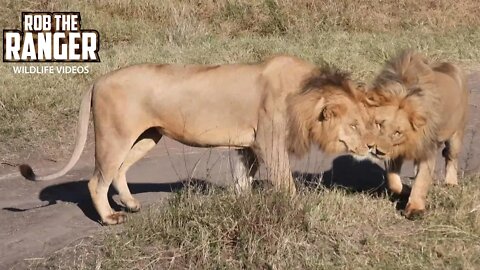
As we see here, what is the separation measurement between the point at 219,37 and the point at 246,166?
7.23 meters

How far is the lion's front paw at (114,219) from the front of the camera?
5.09 m

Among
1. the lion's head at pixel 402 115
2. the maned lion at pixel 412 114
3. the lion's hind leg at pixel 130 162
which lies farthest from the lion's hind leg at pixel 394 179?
the lion's hind leg at pixel 130 162

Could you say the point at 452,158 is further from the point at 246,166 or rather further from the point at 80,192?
the point at 80,192

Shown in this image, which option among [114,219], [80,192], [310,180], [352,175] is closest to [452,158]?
[310,180]

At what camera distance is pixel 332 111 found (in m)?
4.71

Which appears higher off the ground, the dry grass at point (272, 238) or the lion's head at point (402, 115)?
the lion's head at point (402, 115)

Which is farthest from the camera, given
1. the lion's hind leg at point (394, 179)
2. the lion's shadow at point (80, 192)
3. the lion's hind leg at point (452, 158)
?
the lion's shadow at point (80, 192)

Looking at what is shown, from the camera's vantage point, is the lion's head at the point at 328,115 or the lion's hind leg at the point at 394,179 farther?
the lion's hind leg at the point at 394,179

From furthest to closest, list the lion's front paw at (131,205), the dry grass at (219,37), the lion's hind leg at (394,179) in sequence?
the dry grass at (219,37) < the lion's front paw at (131,205) < the lion's hind leg at (394,179)

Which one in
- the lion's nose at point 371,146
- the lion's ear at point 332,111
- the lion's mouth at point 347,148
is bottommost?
the lion's mouth at point 347,148

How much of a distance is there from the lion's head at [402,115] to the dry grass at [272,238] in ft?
1.46

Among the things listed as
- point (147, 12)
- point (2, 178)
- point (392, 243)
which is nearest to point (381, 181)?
point (392, 243)

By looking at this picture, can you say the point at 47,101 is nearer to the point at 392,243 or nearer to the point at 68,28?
the point at 68,28

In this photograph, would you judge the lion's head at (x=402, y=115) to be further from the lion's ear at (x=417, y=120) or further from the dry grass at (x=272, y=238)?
the dry grass at (x=272, y=238)
